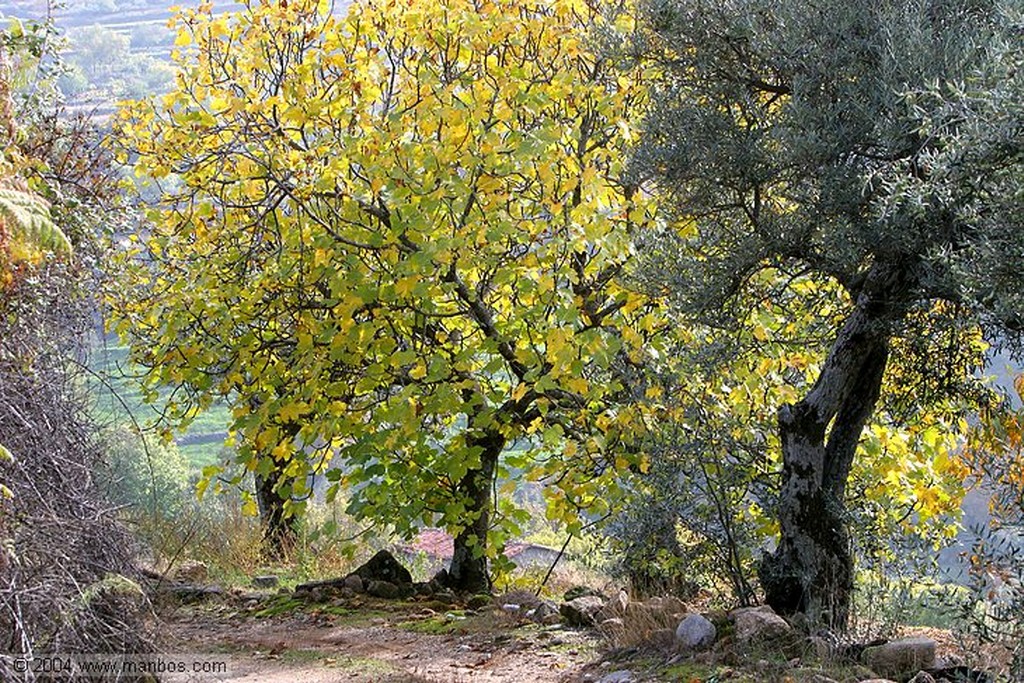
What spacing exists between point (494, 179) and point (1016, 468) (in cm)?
309

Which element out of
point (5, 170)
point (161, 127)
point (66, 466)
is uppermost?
point (161, 127)

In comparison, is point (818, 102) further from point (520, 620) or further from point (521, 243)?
point (520, 620)

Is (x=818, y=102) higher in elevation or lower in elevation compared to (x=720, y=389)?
higher

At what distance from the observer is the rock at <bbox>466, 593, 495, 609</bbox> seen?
7.79m

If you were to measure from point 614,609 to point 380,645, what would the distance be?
1408 millimetres

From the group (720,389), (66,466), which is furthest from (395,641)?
(66,466)

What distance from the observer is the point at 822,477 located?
5.66 meters

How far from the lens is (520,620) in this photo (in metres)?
6.90

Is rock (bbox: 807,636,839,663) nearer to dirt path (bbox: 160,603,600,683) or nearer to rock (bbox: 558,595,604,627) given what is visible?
dirt path (bbox: 160,603,600,683)

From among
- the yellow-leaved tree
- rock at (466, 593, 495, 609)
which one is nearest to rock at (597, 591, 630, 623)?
the yellow-leaved tree

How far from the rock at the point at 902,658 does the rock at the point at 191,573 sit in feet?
20.5

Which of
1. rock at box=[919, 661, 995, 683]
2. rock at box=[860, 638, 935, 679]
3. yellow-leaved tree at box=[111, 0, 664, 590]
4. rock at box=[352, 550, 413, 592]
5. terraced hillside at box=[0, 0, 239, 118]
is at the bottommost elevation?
rock at box=[919, 661, 995, 683]

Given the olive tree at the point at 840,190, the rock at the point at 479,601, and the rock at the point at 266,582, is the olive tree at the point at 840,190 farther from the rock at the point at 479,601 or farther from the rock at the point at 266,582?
the rock at the point at 266,582

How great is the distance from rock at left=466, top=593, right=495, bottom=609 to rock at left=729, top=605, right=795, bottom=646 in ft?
9.09
